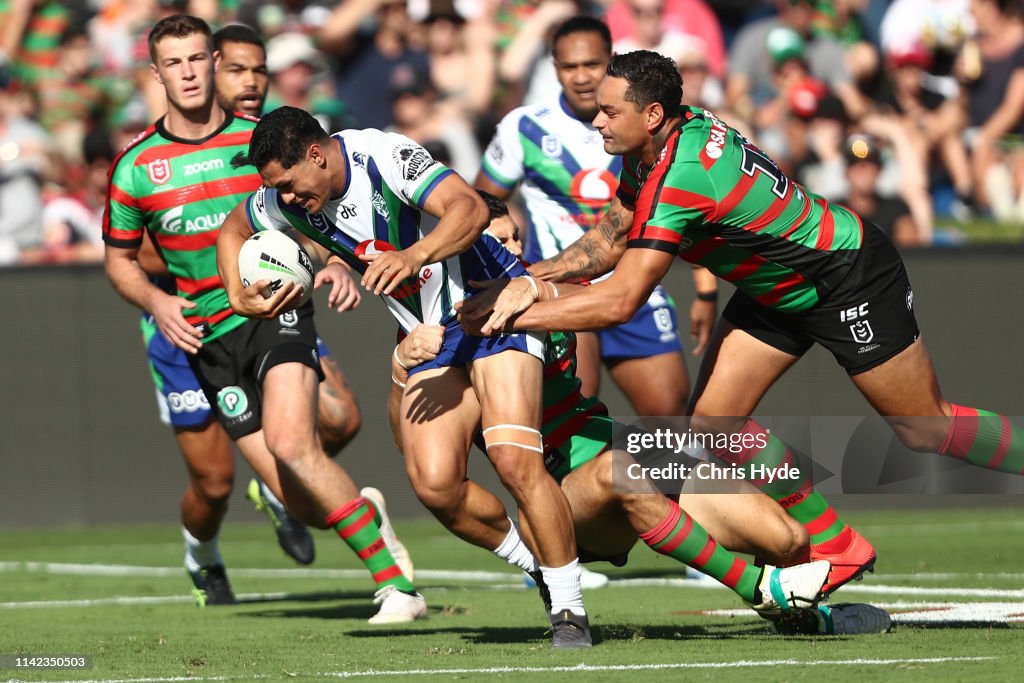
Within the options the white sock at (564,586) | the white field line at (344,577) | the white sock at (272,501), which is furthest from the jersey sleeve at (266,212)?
the white field line at (344,577)

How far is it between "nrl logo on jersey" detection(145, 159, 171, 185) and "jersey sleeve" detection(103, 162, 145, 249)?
10 centimetres

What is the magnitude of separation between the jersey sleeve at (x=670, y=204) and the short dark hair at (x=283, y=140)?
1.38 meters

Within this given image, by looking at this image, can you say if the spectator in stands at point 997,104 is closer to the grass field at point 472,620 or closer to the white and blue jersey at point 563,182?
the grass field at point 472,620

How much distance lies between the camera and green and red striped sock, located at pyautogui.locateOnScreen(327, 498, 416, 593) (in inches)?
311

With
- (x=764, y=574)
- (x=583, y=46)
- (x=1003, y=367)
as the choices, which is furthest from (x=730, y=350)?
(x=1003, y=367)

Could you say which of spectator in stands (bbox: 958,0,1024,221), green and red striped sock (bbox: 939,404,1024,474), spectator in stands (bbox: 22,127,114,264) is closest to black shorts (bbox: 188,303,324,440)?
green and red striped sock (bbox: 939,404,1024,474)

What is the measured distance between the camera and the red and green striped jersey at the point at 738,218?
649cm

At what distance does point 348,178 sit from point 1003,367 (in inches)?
299

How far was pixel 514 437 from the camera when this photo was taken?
6.47 metres

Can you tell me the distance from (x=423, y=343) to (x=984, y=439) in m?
2.49

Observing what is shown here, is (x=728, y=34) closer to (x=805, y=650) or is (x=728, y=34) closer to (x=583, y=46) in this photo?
(x=583, y=46)

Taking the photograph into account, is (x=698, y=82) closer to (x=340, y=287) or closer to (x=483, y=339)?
(x=340, y=287)

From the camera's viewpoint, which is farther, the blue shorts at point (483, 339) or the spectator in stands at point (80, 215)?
the spectator in stands at point (80, 215)

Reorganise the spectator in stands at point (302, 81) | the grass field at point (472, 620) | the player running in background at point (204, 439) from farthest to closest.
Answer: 1. the spectator in stands at point (302, 81)
2. the player running in background at point (204, 439)
3. the grass field at point (472, 620)
